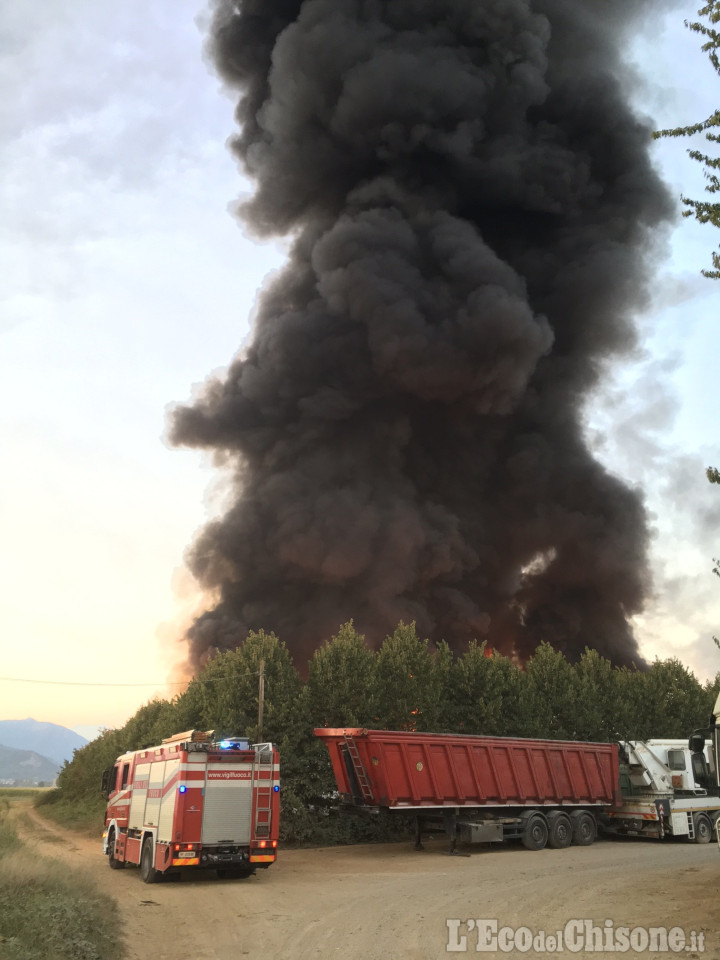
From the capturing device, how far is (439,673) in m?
28.4

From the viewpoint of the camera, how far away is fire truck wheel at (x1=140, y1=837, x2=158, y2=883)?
16219 millimetres

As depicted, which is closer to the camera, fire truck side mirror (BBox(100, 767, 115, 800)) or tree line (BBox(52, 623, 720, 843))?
fire truck side mirror (BBox(100, 767, 115, 800))

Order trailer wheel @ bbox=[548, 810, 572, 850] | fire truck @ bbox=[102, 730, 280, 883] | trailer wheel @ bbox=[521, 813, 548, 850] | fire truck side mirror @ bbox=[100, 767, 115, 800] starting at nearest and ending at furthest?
fire truck @ bbox=[102, 730, 280, 883] < fire truck side mirror @ bbox=[100, 767, 115, 800] < trailer wheel @ bbox=[521, 813, 548, 850] < trailer wheel @ bbox=[548, 810, 572, 850]

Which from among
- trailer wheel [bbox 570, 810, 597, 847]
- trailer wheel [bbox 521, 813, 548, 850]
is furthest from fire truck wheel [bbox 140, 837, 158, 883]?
trailer wheel [bbox 570, 810, 597, 847]

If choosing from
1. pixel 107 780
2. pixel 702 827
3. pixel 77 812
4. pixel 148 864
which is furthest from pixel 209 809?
pixel 77 812

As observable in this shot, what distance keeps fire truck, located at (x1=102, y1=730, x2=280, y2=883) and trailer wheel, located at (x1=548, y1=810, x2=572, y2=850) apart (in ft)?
29.8

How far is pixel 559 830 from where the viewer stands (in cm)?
2219

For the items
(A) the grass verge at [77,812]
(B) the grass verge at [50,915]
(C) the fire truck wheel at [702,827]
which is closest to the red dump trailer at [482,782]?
(C) the fire truck wheel at [702,827]

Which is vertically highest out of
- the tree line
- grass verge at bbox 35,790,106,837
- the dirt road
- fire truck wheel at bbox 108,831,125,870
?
the tree line

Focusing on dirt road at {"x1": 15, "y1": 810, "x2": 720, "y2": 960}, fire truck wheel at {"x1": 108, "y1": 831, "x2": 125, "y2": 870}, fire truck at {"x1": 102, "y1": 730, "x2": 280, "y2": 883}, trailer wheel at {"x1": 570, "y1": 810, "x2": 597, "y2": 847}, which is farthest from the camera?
trailer wheel at {"x1": 570, "y1": 810, "x2": 597, "y2": 847}

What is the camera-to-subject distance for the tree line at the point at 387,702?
81.3ft

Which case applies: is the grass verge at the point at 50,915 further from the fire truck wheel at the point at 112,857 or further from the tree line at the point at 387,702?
the tree line at the point at 387,702

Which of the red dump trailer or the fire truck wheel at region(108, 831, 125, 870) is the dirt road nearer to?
the fire truck wheel at region(108, 831, 125, 870)

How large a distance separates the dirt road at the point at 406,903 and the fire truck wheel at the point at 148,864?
0.81ft
